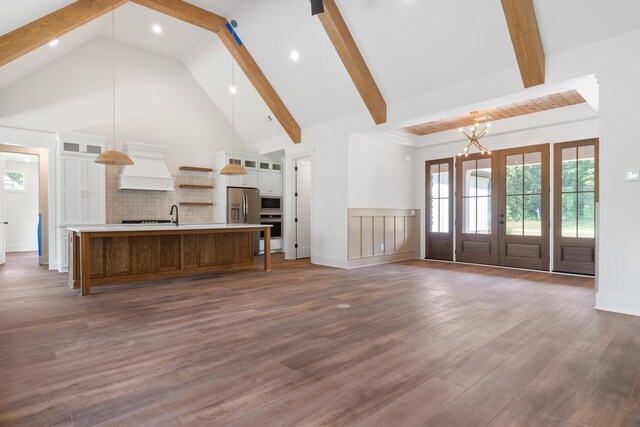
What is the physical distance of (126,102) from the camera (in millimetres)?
7332

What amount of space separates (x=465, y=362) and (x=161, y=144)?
7.47 m

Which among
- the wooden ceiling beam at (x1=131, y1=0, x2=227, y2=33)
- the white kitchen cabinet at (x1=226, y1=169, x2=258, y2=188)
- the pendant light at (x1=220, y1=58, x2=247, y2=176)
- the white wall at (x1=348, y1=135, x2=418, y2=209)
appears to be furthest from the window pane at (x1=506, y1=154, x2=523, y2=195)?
the wooden ceiling beam at (x1=131, y1=0, x2=227, y2=33)

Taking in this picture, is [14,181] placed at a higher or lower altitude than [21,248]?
higher

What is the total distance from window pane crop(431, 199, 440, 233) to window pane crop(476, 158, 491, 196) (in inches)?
39.5

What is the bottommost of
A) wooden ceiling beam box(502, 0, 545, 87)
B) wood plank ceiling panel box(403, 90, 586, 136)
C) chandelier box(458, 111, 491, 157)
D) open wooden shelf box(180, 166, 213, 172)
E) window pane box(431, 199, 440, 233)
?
window pane box(431, 199, 440, 233)

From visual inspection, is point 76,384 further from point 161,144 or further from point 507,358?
point 161,144

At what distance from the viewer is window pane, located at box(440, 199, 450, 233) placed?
24.8ft

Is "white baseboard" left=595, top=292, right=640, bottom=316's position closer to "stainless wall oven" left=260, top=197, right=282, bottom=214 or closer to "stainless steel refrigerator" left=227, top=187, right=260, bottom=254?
"stainless steel refrigerator" left=227, top=187, right=260, bottom=254

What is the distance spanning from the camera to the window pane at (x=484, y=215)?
687cm

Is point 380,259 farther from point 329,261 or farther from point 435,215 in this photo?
point 435,215

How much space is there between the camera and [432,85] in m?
5.05

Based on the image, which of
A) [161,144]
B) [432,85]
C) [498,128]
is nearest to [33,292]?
[161,144]

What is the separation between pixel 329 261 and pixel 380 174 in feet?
6.93

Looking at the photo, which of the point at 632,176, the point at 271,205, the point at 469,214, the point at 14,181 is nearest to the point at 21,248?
the point at 14,181
